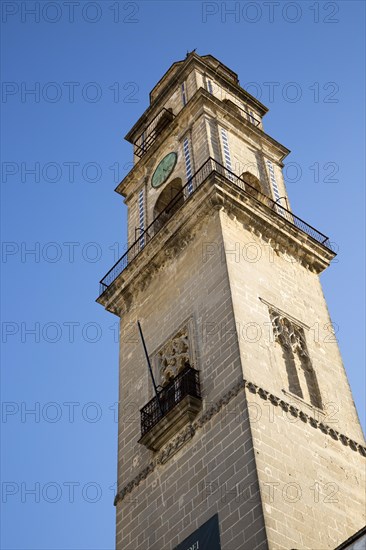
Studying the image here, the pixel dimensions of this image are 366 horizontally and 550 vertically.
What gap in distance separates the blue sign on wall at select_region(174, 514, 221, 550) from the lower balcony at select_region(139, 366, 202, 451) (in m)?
2.70

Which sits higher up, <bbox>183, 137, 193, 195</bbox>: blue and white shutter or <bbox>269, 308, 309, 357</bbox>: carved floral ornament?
<bbox>183, 137, 193, 195</bbox>: blue and white shutter

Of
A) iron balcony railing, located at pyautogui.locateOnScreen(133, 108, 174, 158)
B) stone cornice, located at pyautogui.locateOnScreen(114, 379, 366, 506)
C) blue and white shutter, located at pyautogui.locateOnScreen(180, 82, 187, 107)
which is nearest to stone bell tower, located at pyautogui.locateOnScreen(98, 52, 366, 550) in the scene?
stone cornice, located at pyautogui.locateOnScreen(114, 379, 366, 506)

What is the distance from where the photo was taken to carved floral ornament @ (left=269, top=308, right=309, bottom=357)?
67.6 feet

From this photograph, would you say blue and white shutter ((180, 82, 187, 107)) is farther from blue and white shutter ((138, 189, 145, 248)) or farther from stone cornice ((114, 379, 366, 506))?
stone cornice ((114, 379, 366, 506))

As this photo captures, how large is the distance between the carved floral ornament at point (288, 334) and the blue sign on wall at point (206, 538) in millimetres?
5280

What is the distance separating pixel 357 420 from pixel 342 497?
121 inches

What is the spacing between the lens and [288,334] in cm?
2095

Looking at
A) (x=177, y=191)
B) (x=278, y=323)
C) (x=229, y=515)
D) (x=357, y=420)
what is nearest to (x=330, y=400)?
(x=357, y=420)

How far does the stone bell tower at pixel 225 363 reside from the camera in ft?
54.7

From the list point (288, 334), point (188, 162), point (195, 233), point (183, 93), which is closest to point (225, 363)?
point (288, 334)

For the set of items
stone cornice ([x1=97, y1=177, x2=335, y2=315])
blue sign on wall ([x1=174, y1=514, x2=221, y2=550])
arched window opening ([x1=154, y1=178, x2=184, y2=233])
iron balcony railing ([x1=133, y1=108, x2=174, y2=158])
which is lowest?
blue sign on wall ([x1=174, y1=514, x2=221, y2=550])

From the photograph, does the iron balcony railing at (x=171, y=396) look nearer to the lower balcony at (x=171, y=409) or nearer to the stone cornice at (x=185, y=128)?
the lower balcony at (x=171, y=409)

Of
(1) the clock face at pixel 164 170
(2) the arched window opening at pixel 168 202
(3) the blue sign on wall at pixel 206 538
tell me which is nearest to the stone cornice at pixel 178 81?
(1) the clock face at pixel 164 170

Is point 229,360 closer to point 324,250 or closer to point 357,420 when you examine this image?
point 357,420
